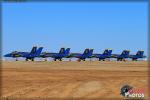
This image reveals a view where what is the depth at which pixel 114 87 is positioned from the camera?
30266mm

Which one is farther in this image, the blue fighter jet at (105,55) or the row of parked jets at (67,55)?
→ the blue fighter jet at (105,55)

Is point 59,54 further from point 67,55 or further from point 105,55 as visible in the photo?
point 105,55

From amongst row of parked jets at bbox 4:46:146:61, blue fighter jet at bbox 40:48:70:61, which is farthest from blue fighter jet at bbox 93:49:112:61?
blue fighter jet at bbox 40:48:70:61

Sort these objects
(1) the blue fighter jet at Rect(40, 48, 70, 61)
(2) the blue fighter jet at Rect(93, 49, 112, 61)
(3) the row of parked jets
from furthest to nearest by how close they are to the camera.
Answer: (2) the blue fighter jet at Rect(93, 49, 112, 61)
(1) the blue fighter jet at Rect(40, 48, 70, 61)
(3) the row of parked jets

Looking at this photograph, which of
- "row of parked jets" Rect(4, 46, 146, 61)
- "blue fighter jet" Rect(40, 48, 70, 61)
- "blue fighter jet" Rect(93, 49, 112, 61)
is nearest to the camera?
"row of parked jets" Rect(4, 46, 146, 61)

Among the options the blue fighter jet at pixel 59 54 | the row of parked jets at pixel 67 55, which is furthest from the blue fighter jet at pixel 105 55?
the blue fighter jet at pixel 59 54

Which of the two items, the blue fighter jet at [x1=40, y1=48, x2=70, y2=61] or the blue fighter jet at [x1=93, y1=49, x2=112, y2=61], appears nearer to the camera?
the blue fighter jet at [x1=40, y1=48, x2=70, y2=61]

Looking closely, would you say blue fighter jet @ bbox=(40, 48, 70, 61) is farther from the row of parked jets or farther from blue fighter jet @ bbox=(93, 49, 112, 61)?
blue fighter jet @ bbox=(93, 49, 112, 61)

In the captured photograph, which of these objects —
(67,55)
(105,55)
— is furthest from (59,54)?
(105,55)

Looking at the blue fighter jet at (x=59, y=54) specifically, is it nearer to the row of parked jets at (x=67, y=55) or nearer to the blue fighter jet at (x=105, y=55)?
the row of parked jets at (x=67, y=55)

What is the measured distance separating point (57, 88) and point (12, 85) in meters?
3.76

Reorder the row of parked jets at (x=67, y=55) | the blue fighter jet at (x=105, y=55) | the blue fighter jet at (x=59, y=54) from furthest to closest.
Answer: the blue fighter jet at (x=105, y=55)
the blue fighter jet at (x=59, y=54)
the row of parked jets at (x=67, y=55)

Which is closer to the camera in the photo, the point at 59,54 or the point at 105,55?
the point at 59,54

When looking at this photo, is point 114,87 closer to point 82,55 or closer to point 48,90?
point 48,90
